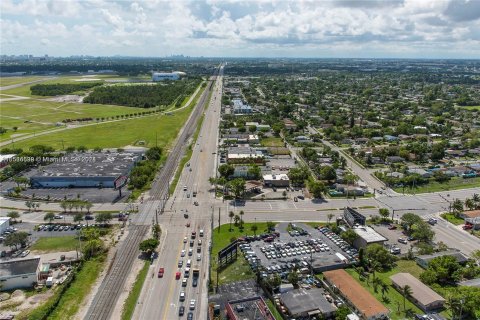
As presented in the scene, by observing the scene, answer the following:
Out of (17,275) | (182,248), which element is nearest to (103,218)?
(182,248)

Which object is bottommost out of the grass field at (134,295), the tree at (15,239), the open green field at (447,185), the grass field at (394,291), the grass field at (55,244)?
the grass field at (394,291)

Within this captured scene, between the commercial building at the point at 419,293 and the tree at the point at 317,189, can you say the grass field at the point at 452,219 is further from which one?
the commercial building at the point at 419,293

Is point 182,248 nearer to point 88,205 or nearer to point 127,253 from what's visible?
point 127,253

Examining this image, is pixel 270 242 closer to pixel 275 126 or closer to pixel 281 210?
pixel 281 210

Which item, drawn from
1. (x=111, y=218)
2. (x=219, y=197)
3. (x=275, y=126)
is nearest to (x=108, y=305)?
(x=111, y=218)

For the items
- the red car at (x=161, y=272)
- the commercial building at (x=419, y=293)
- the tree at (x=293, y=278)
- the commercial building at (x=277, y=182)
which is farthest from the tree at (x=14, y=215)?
the commercial building at (x=419, y=293)

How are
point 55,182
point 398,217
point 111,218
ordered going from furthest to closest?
point 55,182
point 398,217
point 111,218

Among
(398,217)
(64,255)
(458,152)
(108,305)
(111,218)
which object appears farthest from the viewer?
(458,152)
